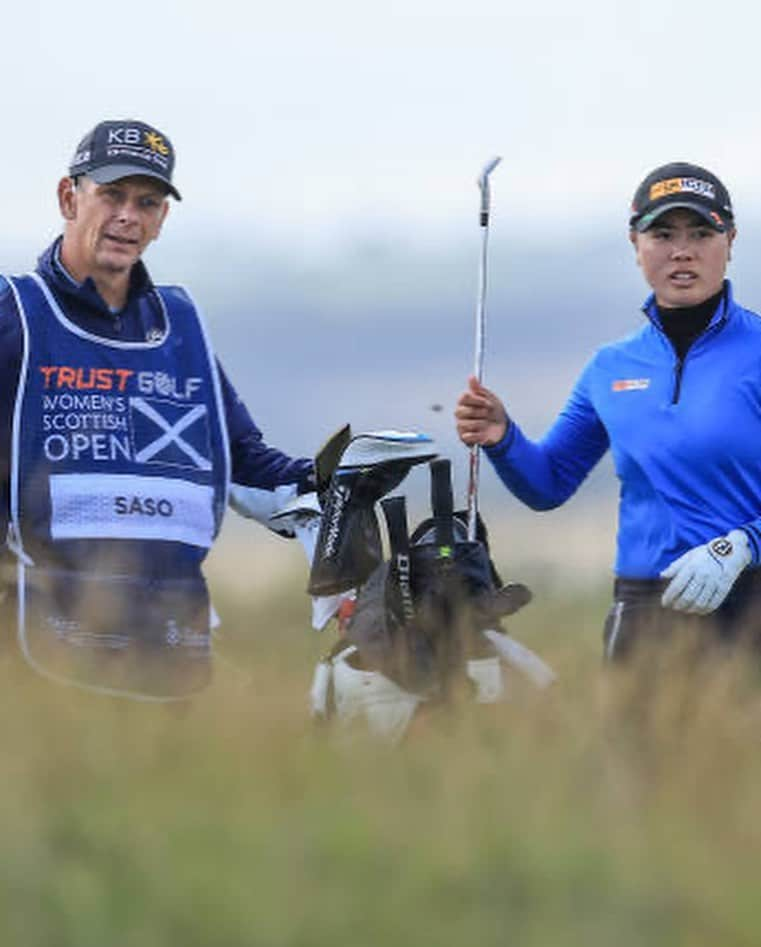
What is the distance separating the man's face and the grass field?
1.43 m

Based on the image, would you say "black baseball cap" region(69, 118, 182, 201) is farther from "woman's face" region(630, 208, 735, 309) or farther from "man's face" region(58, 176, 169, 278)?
"woman's face" region(630, 208, 735, 309)

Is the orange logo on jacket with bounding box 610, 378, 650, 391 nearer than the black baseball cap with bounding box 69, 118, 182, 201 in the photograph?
No

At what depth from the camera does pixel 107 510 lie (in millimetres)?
7648

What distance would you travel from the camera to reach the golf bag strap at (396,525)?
7.71 metres

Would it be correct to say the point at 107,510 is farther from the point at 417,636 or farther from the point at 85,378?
the point at 417,636

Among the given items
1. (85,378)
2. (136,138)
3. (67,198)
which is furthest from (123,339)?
(136,138)

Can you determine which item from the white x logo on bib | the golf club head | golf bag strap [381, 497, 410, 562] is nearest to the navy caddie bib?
the white x logo on bib

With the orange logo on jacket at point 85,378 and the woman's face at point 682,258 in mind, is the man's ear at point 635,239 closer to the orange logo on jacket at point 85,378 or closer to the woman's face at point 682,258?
the woman's face at point 682,258

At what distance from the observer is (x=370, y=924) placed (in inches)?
223

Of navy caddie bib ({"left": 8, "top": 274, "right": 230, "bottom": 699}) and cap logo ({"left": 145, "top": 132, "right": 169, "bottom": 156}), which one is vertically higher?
cap logo ({"left": 145, "top": 132, "right": 169, "bottom": 156})

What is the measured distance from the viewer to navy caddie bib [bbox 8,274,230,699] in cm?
761

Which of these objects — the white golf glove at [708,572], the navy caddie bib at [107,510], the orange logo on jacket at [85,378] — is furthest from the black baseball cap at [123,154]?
the white golf glove at [708,572]

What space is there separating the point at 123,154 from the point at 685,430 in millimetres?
2137

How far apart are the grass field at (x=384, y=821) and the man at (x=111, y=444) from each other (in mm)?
236
